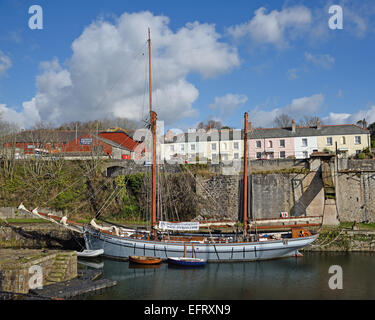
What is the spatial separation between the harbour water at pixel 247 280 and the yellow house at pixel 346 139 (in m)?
18.2

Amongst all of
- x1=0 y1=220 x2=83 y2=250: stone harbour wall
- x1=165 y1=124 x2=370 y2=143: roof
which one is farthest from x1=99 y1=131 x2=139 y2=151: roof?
x1=0 y1=220 x2=83 y2=250: stone harbour wall

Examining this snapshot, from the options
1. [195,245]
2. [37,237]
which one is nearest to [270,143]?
[195,245]

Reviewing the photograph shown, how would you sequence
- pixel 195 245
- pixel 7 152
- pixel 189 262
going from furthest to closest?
pixel 7 152
pixel 195 245
pixel 189 262

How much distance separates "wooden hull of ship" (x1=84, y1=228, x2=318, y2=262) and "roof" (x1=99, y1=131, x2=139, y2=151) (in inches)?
959

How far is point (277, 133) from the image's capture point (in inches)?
1518

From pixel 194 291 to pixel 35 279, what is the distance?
270 inches

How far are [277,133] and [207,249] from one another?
893 inches

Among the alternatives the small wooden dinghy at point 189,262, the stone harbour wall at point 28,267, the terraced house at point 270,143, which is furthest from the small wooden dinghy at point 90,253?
the terraced house at point 270,143

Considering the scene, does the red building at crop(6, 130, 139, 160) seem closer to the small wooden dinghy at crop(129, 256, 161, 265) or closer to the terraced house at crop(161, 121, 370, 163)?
the terraced house at crop(161, 121, 370, 163)

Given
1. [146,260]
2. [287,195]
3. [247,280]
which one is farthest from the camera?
[287,195]

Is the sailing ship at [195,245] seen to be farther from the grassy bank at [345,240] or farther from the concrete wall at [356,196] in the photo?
Result: the concrete wall at [356,196]

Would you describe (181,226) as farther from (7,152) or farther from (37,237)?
(7,152)
